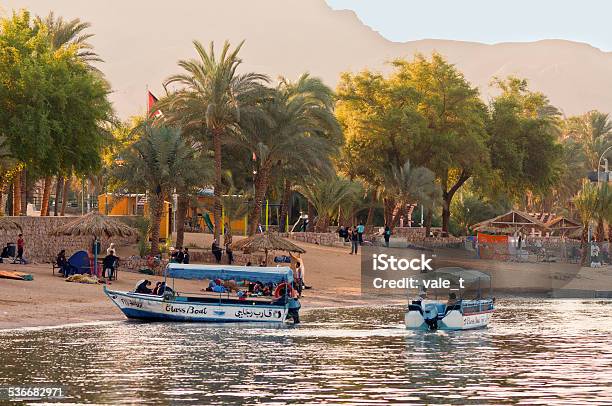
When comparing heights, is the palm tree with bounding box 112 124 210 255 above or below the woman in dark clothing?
above

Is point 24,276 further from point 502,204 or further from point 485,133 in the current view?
point 502,204

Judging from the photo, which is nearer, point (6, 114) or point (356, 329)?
point (356, 329)

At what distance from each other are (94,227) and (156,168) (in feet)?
19.9

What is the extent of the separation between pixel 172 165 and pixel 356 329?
1977 cm

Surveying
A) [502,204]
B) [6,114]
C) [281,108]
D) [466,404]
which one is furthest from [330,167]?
[502,204]

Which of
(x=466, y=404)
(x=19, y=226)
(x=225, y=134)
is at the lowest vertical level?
(x=466, y=404)

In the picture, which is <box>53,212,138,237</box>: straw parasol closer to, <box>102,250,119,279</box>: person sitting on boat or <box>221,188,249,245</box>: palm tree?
<box>102,250,119,279</box>: person sitting on boat

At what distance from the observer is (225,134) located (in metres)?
66.1

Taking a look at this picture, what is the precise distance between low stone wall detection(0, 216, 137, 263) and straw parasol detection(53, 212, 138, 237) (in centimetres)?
134

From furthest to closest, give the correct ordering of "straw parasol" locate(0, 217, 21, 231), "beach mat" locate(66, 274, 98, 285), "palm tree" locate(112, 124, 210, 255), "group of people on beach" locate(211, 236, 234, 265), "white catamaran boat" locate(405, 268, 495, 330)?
"group of people on beach" locate(211, 236, 234, 265) → "palm tree" locate(112, 124, 210, 255) → "straw parasol" locate(0, 217, 21, 231) → "beach mat" locate(66, 274, 98, 285) → "white catamaran boat" locate(405, 268, 495, 330)

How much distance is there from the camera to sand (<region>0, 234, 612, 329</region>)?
41781 millimetres

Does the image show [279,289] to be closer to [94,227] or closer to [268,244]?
[268,244]

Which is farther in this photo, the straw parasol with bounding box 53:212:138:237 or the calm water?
the straw parasol with bounding box 53:212:138:237

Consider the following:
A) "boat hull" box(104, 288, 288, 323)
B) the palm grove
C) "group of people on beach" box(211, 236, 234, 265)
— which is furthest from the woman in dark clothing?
"boat hull" box(104, 288, 288, 323)
